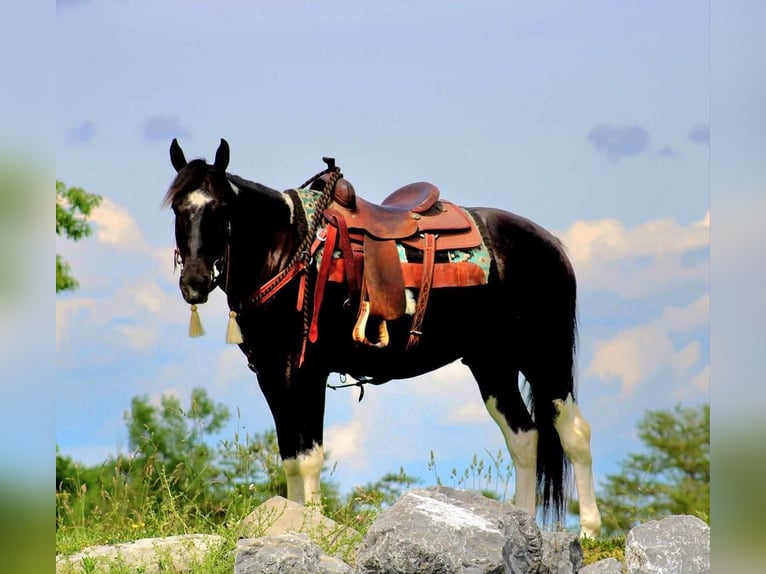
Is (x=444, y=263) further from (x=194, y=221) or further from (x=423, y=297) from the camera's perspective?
(x=194, y=221)

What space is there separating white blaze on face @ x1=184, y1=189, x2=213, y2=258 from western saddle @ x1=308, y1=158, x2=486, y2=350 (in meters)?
0.75

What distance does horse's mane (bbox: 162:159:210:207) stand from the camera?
5695 mm

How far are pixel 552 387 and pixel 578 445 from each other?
0.41m

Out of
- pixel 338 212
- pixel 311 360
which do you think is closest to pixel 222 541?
pixel 311 360

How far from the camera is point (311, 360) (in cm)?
596

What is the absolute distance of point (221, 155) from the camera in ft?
19.2

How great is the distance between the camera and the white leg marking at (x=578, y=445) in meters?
6.79

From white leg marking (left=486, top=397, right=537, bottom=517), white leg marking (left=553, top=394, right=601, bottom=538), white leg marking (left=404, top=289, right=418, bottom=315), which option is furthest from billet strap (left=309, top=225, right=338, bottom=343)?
white leg marking (left=553, top=394, right=601, bottom=538)

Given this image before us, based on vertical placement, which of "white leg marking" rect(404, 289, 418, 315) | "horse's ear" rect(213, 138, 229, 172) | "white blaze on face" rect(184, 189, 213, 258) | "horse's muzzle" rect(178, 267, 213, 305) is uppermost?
"horse's ear" rect(213, 138, 229, 172)

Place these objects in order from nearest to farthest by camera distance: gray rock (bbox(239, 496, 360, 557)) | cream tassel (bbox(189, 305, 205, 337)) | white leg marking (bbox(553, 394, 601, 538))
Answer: gray rock (bbox(239, 496, 360, 557))
cream tassel (bbox(189, 305, 205, 337))
white leg marking (bbox(553, 394, 601, 538))

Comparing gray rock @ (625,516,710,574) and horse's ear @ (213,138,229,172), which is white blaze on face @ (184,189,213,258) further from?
gray rock @ (625,516,710,574)

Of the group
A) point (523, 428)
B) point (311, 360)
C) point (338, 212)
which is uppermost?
point (338, 212)
